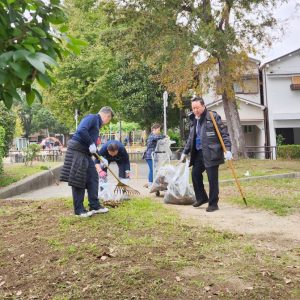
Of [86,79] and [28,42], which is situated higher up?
[86,79]

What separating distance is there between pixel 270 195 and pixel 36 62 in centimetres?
771

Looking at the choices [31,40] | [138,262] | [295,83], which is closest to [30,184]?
[138,262]

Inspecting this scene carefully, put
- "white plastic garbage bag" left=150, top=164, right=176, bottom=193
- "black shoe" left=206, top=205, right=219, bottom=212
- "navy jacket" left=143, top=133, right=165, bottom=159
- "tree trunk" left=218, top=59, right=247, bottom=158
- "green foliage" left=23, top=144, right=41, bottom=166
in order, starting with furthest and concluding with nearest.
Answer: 1. "tree trunk" left=218, top=59, right=247, bottom=158
2. "green foliage" left=23, top=144, right=41, bottom=166
3. "navy jacket" left=143, top=133, right=165, bottom=159
4. "white plastic garbage bag" left=150, top=164, right=176, bottom=193
5. "black shoe" left=206, top=205, right=219, bottom=212

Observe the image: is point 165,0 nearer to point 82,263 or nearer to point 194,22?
point 194,22

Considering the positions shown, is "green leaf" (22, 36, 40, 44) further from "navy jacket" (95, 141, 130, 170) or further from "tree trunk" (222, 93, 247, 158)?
"tree trunk" (222, 93, 247, 158)

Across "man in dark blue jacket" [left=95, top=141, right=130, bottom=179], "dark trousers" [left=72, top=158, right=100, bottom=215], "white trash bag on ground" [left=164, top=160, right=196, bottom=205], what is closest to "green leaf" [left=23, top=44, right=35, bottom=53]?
"dark trousers" [left=72, top=158, right=100, bottom=215]

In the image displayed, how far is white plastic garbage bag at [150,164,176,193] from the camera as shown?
28.1 feet

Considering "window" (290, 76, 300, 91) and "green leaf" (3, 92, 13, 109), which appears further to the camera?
"window" (290, 76, 300, 91)

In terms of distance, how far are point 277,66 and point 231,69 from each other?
11.5 m

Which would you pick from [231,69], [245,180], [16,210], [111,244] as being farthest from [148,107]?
[111,244]

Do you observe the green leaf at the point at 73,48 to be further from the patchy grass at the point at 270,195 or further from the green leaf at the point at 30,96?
the patchy grass at the point at 270,195

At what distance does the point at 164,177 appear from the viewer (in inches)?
342

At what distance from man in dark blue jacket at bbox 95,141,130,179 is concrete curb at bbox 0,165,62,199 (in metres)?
3.19

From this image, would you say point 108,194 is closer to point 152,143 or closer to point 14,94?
point 152,143
